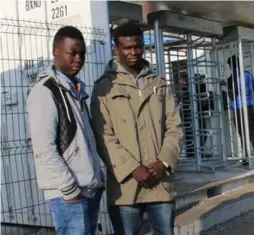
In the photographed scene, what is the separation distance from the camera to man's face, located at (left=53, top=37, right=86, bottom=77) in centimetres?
290

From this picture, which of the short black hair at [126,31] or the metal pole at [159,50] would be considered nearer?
the short black hair at [126,31]

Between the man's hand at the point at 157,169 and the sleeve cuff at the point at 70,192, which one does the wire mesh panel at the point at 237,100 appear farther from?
the sleeve cuff at the point at 70,192

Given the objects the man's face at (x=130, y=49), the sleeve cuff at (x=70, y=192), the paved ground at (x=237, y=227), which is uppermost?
the man's face at (x=130, y=49)

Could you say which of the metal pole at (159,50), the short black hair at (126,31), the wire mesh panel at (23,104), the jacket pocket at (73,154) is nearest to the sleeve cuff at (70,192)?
the jacket pocket at (73,154)

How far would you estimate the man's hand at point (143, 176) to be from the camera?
3.15 m

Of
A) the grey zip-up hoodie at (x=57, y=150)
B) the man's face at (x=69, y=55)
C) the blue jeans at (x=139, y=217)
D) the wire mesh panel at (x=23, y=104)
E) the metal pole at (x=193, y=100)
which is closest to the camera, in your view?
the grey zip-up hoodie at (x=57, y=150)

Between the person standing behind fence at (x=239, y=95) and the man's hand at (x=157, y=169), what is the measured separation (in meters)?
5.60

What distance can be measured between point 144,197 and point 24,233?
248 cm

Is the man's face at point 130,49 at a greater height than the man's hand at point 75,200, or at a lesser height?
greater

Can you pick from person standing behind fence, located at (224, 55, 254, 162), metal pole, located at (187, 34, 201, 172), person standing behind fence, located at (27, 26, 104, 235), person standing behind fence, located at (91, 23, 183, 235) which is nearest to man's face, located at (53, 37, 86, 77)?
person standing behind fence, located at (27, 26, 104, 235)

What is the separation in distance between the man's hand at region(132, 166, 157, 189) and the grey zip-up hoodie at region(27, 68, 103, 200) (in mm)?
319

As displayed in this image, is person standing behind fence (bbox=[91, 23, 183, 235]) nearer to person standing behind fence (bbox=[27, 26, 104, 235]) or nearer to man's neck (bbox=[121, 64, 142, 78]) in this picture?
man's neck (bbox=[121, 64, 142, 78])

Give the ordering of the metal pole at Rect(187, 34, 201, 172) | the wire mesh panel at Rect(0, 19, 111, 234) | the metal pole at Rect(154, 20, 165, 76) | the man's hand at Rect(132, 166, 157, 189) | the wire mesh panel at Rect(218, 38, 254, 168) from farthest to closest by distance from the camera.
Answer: the wire mesh panel at Rect(218, 38, 254, 168) → the metal pole at Rect(187, 34, 201, 172) → the metal pole at Rect(154, 20, 165, 76) → the wire mesh panel at Rect(0, 19, 111, 234) → the man's hand at Rect(132, 166, 157, 189)

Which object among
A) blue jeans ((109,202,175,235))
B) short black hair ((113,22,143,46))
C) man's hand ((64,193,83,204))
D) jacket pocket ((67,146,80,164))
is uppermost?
short black hair ((113,22,143,46))
